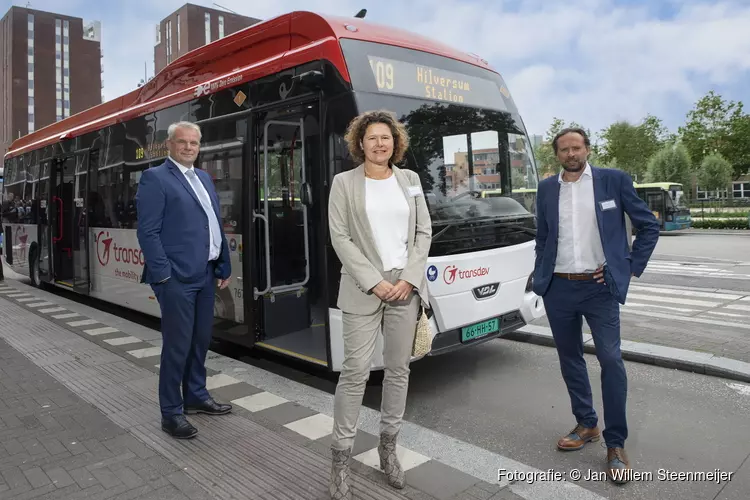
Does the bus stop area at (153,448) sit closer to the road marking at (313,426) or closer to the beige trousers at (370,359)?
the road marking at (313,426)

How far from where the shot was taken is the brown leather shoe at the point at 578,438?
371 cm

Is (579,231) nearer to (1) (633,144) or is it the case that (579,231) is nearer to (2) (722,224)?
(2) (722,224)

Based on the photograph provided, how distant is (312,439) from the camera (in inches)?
151

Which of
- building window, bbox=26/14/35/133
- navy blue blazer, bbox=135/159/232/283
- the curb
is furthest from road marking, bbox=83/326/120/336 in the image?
building window, bbox=26/14/35/133

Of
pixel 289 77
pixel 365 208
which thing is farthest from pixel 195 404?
pixel 289 77

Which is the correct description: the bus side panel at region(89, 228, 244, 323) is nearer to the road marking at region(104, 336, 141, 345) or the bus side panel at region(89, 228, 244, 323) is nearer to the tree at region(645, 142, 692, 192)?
the road marking at region(104, 336, 141, 345)

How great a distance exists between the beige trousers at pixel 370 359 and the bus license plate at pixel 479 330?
1.71 meters

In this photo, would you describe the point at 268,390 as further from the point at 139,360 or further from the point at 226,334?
the point at 139,360

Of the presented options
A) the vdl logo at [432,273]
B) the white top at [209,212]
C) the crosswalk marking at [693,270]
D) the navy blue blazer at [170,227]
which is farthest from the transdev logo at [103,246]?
the crosswalk marking at [693,270]

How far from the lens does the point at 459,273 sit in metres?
4.65

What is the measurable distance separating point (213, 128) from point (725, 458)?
5087 millimetres

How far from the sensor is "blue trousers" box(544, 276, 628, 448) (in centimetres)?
339

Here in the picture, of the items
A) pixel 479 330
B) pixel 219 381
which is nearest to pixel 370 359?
pixel 479 330

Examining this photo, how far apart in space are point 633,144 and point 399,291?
56.1m
